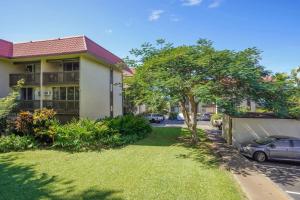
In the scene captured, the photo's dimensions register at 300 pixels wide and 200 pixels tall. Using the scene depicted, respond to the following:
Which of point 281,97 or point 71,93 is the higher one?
point 71,93

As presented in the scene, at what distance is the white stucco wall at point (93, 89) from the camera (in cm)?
1900

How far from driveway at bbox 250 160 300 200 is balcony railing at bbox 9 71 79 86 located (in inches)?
589

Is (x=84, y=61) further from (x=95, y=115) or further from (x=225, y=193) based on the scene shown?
(x=225, y=193)

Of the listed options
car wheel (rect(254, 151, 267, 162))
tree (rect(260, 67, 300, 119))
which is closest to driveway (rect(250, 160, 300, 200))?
car wheel (rect(254, 151, 267, 162))

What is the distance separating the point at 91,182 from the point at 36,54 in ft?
48.6

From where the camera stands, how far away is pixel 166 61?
13.4 metres

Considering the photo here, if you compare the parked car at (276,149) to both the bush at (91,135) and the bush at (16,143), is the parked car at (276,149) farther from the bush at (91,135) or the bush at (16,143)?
the bush at (16,143)

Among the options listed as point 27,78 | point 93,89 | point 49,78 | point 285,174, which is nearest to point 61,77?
point 49,78

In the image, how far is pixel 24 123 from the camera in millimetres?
14352

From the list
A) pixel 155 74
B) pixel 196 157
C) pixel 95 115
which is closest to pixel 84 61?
pixel 95 115

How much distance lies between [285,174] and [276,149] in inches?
88.1

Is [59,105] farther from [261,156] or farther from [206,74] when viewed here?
[261,156]

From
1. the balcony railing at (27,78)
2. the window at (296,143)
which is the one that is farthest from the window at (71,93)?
the window at (296,143)

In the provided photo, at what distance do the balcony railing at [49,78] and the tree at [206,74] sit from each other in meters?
7.52
